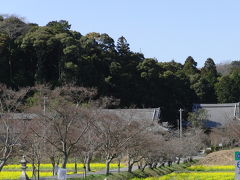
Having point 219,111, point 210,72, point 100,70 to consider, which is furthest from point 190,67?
point 100,70

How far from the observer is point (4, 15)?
64.2m

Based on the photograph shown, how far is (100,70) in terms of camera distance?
2101 inches

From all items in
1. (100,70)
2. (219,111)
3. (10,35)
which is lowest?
(219,111)

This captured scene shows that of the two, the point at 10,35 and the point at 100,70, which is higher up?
the point at 10,35

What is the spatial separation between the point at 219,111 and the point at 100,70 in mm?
16975

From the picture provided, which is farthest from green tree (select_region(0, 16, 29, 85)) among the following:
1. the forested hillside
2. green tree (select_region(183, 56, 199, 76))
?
green tree (select_region(183, 56, 199, 76))

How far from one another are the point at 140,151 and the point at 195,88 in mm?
38382

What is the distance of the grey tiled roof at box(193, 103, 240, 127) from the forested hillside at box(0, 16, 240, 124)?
112 inches

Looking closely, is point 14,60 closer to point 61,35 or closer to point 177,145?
point 61,35

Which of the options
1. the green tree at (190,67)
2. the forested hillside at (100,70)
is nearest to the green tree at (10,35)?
the forested hillside at (100,70)

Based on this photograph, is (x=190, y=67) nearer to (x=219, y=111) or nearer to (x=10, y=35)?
(x=219, y=111)

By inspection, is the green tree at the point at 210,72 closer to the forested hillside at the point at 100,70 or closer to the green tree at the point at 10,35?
the forested hillside at the point at 100,70

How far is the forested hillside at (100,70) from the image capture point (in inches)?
1881

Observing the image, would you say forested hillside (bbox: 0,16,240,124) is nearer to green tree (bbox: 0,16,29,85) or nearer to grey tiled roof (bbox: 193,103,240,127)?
green tree (bbox: 0,16,29,85)
